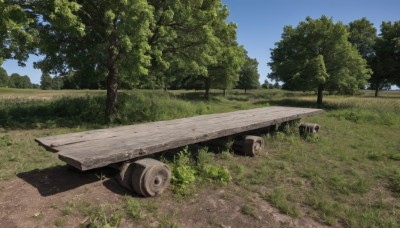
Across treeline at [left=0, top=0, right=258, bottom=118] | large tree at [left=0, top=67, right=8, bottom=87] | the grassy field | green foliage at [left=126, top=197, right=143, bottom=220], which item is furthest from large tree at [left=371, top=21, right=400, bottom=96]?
large tree at [left=0, top=67, right=8, bottom=87]

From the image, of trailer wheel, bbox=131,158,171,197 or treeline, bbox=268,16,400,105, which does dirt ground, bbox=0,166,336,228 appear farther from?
treeline, bbox=268,16,400,105

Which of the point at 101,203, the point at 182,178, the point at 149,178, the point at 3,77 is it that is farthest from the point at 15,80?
the point at 149,178

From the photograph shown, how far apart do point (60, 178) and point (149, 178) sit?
1.68 meters

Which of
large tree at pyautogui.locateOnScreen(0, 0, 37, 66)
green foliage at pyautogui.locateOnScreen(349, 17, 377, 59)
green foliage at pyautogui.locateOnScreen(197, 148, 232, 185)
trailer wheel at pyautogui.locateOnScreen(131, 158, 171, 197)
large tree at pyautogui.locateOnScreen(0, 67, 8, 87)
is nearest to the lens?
trailer wheel at pyautogui.locateOnScreen(131, 158, 171, 197)

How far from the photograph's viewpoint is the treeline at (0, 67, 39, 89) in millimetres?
94062

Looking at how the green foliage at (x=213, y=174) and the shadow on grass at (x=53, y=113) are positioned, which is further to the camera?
the shadow on grass at (x=53, y=113)

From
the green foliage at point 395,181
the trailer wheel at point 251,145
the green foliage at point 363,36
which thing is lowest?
the green foliage at point 395,181

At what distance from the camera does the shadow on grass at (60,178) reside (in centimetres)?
438

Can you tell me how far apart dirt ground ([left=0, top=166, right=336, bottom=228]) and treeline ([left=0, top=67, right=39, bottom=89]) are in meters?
106

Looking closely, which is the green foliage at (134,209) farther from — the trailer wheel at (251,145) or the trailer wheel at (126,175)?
the trailer wheel at (251,145)

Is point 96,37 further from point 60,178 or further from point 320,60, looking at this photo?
point 320,60

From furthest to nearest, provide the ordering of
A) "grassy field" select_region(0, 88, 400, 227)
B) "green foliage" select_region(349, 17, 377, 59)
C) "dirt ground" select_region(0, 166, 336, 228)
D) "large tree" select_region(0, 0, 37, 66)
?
"green foliage" select_region(349, 17, 377, 59)
"large tree" select_region(0, 0, 37, 66)
"grassy field" select_region(0, 88, 400, 227)
"dirt ground" select_region(0, 166, 336, 228)

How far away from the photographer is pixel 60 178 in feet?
15.7

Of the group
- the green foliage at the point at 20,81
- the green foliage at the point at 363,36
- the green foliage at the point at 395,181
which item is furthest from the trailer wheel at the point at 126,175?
the green foliage at the point at 20,81
